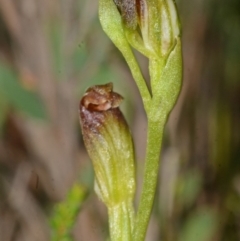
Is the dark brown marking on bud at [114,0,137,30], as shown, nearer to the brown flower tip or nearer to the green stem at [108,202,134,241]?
the brown flower tip

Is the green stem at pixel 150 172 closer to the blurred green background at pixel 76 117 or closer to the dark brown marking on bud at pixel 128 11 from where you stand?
the dark brown marking on bud at pixel 128 11

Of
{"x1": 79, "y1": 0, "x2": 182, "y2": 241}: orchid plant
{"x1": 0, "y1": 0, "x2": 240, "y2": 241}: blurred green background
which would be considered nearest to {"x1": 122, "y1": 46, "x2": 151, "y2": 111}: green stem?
{"x1": 79, "y1": 0, "x2": 182, "y2": 241}: orchid plant

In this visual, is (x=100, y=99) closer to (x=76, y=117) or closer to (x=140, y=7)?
(x=140, y=7)

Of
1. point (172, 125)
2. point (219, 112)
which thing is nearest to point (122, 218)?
point (172, 125)

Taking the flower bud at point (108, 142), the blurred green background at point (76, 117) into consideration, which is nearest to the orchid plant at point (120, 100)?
the flower bud at point (108, 142)

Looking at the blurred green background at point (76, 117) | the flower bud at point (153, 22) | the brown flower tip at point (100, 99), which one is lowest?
the blurred green background at point (76, 117)

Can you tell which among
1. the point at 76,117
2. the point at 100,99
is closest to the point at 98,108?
the point at 100,99

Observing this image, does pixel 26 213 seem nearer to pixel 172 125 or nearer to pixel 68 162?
pixel 68 162
